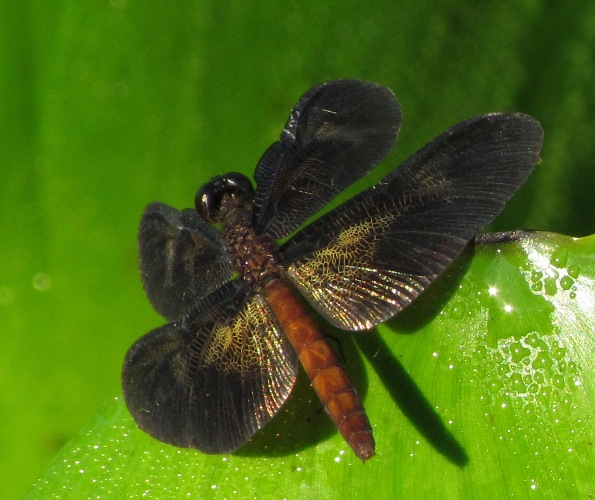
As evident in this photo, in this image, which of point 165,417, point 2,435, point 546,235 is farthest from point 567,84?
point 2,435

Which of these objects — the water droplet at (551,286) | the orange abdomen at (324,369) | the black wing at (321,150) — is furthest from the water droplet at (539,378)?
the black wing at (321,150)

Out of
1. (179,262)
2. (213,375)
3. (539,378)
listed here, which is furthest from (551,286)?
(179,262)

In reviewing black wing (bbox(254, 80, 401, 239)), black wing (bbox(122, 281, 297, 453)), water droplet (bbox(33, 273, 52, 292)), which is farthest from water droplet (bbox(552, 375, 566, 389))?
water droplet (bbox(33, 273, 52, 292))

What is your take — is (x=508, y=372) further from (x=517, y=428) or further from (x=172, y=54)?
(x=172, y=54)

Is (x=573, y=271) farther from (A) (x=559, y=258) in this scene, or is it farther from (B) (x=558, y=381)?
(B) (x=558, y=381)

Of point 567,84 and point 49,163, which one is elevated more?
point 49,163

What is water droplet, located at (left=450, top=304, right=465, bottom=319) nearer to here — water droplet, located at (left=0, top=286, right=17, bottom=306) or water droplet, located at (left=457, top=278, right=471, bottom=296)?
water droplet, located at (left=457, top=278, right=471, bottom=296)

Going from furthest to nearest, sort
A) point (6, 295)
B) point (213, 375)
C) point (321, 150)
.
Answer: point (6, 295) < point (321, 150) < point (213, 375)
